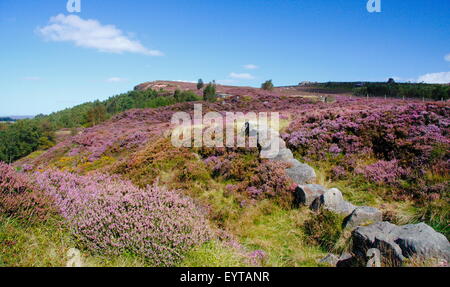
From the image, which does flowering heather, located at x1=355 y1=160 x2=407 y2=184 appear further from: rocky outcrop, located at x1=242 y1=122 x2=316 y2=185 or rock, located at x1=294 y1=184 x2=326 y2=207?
rock, located at x1=294 y1=184 x2=326 y2=207

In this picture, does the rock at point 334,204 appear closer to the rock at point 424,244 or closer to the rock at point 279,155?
the rock at point 424,244

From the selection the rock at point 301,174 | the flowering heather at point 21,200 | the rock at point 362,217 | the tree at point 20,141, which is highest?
the flowering heather at point 21,200

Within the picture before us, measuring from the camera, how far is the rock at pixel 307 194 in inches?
275

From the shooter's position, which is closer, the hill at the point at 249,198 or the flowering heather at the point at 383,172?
the hill at the point at 249,198

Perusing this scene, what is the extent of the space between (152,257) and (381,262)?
3789 mm

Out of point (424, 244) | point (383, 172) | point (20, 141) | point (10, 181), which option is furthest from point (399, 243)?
point (20, 141)

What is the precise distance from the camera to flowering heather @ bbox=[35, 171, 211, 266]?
14.0 feet

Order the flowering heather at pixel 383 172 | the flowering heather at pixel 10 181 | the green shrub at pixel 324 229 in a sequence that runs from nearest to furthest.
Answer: the flowering heather at pixel 10 181 → the green shrub at pixel 324 229 → the flowering heather at pixel 383 172

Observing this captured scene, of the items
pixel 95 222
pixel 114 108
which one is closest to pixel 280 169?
pixel 95 222

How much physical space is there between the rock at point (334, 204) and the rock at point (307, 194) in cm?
29

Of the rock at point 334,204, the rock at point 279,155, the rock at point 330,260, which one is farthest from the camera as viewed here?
the rock at point 279,155

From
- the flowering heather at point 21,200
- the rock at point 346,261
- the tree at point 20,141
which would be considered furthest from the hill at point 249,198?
the tree at point 20,141

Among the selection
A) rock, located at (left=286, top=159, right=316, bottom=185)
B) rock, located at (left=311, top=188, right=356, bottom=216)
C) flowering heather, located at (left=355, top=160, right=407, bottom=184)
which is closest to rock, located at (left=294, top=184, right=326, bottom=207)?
rock, located at (left=311, top=188, right=356, bottom=216)

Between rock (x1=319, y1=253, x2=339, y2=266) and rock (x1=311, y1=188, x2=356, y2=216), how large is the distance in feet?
4.51
